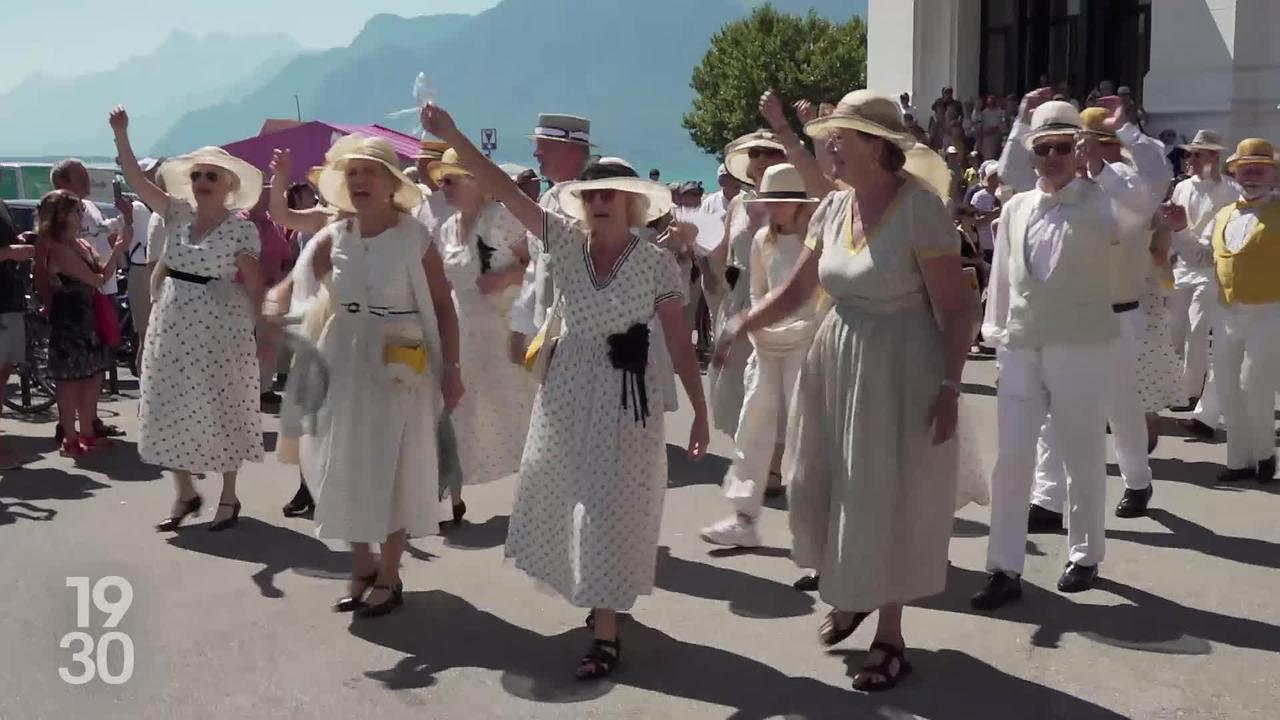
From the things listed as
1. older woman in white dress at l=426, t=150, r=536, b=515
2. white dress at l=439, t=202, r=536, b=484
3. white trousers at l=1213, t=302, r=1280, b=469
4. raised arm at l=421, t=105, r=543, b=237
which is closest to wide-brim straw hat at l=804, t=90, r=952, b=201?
raised arm at l=421, t=105, r=543, b=237

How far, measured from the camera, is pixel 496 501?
7.96 m

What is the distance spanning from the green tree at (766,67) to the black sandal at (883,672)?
5025 centimetres

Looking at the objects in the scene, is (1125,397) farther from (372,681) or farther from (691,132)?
(691,132)

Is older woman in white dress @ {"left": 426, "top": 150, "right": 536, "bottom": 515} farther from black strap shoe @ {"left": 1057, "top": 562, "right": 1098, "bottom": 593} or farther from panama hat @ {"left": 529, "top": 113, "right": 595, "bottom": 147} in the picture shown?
black strap shoe @ {"left": 1057, "top": 562, "right": 1098, "bottom": 593}

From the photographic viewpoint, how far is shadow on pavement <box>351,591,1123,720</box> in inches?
182

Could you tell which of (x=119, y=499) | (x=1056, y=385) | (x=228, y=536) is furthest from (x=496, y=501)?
(x=1056, y=385)

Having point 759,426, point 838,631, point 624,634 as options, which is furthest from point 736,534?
point 838,631

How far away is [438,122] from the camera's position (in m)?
4.80

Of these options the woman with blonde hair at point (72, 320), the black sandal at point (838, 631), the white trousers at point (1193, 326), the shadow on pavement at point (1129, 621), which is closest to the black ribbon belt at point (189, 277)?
the woman with blonde hair at point (72, 320)

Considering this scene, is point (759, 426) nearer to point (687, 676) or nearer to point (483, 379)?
point (483, 379)

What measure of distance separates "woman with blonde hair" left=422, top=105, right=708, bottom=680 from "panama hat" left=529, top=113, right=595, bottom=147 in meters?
0.64

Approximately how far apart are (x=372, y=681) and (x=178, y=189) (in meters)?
3.43

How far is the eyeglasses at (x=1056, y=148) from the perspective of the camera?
5.63 metres

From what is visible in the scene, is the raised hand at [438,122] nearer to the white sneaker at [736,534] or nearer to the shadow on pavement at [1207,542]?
the white sneaker at [736,534]
